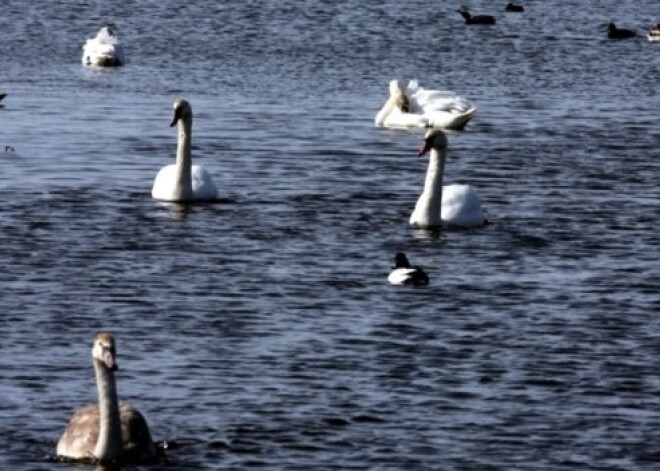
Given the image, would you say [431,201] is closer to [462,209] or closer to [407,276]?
[462,209]

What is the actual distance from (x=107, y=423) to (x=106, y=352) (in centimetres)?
49

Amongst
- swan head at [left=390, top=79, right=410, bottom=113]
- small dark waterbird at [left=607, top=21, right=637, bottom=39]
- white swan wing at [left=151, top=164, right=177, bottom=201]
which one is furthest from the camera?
small dark waterbird at [left=607, top=21, right=637, bottom=39]

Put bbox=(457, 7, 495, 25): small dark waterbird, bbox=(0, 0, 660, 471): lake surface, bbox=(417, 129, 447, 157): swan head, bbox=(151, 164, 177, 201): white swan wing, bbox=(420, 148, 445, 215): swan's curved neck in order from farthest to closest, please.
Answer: bbox=(457, 7, 495, 25): small dark waterbird → bbox=(151, 164, 177, 201): white swan wing → bbox=(417, 129, 447, 157): swan head → bbox=(420, 148, 445, 215): swan's curved neck → bbox=(0, 0, 660, 471): lake surface

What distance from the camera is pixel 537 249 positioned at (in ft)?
91.4

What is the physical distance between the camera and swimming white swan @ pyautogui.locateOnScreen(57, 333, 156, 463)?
54.4 feet

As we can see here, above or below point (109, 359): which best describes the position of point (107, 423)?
below

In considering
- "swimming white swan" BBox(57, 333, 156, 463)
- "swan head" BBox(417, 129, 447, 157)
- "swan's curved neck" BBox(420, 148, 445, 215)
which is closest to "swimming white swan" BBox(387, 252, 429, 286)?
"swan's curved neck" BBox(420, 148, 445, 215)

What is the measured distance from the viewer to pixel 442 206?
96.8 ft

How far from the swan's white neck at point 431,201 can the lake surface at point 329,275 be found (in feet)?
0.85

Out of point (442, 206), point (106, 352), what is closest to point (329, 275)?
point (442, 206)

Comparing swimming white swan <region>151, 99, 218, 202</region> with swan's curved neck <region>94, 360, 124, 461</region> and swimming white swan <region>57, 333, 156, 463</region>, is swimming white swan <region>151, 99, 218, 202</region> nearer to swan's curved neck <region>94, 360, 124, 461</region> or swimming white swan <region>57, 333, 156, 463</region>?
swimming white swan <region>57, 333, 156, 463</region>

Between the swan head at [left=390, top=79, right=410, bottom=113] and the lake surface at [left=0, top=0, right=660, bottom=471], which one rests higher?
the lake surface at [left=0, top=0, right=660, bottom=471]

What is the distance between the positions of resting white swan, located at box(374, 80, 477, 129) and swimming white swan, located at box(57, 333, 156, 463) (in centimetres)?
2496

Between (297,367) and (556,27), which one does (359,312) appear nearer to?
(297,367)
